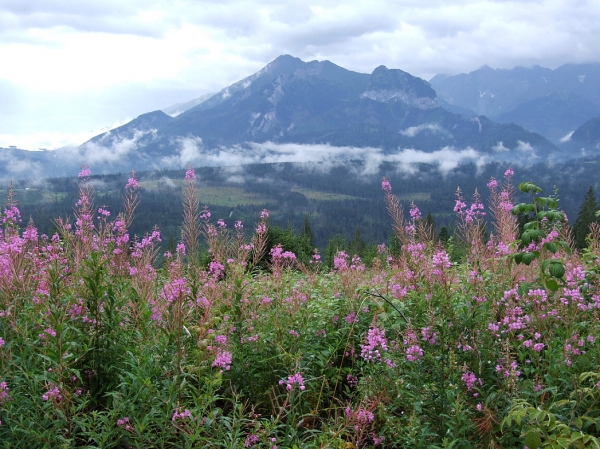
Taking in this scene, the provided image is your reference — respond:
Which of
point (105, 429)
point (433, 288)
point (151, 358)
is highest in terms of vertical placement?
point (433, 288)

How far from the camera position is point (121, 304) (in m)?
4.15

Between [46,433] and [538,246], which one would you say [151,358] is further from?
[538,246]

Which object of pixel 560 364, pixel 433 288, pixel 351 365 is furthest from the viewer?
pixel 351 365

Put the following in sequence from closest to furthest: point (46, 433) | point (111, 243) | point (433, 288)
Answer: point (46, 433) < point (433, 288) < point (111, 243)

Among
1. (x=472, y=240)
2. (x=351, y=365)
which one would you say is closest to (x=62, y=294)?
(x=351, y=365)

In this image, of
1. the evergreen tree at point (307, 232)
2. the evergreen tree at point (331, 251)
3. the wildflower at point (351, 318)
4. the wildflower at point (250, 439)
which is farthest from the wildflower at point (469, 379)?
the evergreen tree at point (307, 232)

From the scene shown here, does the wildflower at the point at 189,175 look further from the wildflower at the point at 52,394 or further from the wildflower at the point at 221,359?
the wildflower at the point at 52,394

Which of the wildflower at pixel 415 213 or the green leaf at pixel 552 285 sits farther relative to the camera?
the wildflower at pixel 415 213

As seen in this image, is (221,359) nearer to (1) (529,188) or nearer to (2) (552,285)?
Answer: (2) (552,285)

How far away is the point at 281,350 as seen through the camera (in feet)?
14.4

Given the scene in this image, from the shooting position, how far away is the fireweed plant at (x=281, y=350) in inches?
128

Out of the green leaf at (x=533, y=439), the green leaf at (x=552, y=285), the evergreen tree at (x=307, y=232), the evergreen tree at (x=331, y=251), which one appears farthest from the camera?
the evergreen tree at (x=307, y=232)

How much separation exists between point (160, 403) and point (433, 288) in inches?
97.1

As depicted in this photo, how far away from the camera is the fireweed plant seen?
326 cm
